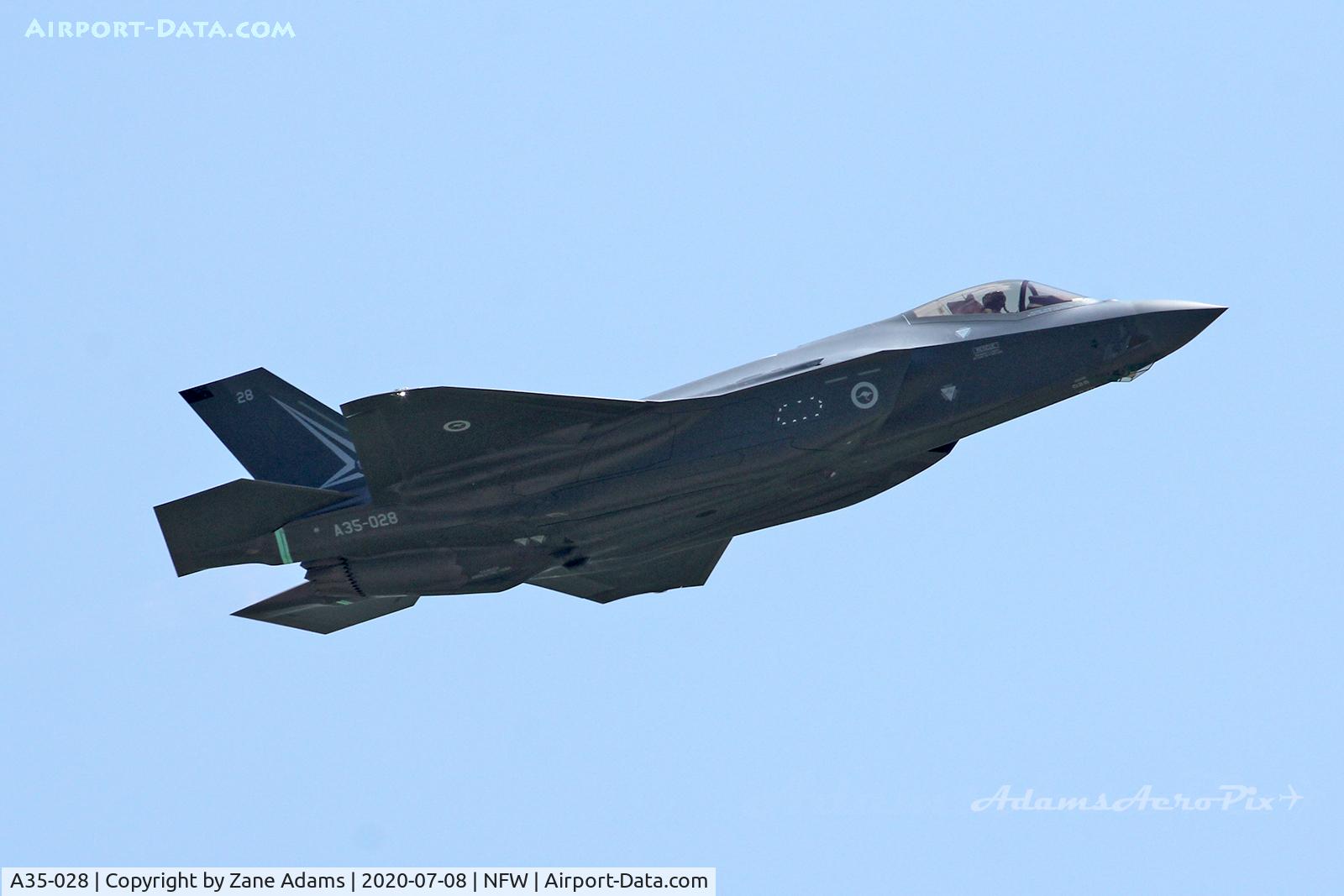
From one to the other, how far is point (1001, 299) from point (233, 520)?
903 cm

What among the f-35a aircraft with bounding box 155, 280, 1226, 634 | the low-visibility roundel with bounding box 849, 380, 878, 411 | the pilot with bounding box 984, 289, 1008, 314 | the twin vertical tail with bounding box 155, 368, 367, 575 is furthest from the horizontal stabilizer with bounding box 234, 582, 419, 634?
the pilot with bounding box 984, 289, 1008, 314

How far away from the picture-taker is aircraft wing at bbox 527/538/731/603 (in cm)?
2212

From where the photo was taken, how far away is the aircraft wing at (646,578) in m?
22.1

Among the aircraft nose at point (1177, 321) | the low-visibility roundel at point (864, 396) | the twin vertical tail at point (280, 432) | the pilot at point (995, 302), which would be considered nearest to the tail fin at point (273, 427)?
the twin vertical tail at point (280, 432)

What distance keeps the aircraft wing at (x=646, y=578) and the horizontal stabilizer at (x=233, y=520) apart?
Answer: 12.0 ft

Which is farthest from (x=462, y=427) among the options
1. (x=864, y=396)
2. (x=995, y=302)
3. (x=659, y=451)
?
(x=995, y=302)

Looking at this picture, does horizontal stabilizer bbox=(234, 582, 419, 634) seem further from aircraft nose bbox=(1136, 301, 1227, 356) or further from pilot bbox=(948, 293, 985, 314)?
aircraft nose bbox=(1136, 301, 1227, 356)

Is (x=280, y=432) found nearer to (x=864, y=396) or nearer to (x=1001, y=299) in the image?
(x=864, y=396)

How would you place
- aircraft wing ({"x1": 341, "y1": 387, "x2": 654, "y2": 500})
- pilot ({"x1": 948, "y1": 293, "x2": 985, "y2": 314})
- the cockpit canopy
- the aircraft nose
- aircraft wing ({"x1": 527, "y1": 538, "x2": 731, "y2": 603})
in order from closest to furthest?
the aircraft nose
aircraft wing ({"x1": 341, "y1": 387, "x2": 654, "y2": 500})
the cockpit canopy
pilot ({"x1": 948, "y1": 293, "x2": 985, "y2": 314})
aircraft wing ({"x1": 527, "y1": 538, "x2": 731, "y2": 603})

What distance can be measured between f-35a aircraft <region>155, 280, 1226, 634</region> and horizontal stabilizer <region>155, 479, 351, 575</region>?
0.07 feet

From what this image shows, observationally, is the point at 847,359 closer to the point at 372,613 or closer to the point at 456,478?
the point at 456,478

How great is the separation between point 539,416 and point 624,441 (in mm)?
973

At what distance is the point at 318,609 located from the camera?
70.0 feet

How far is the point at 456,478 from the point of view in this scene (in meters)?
19.1
